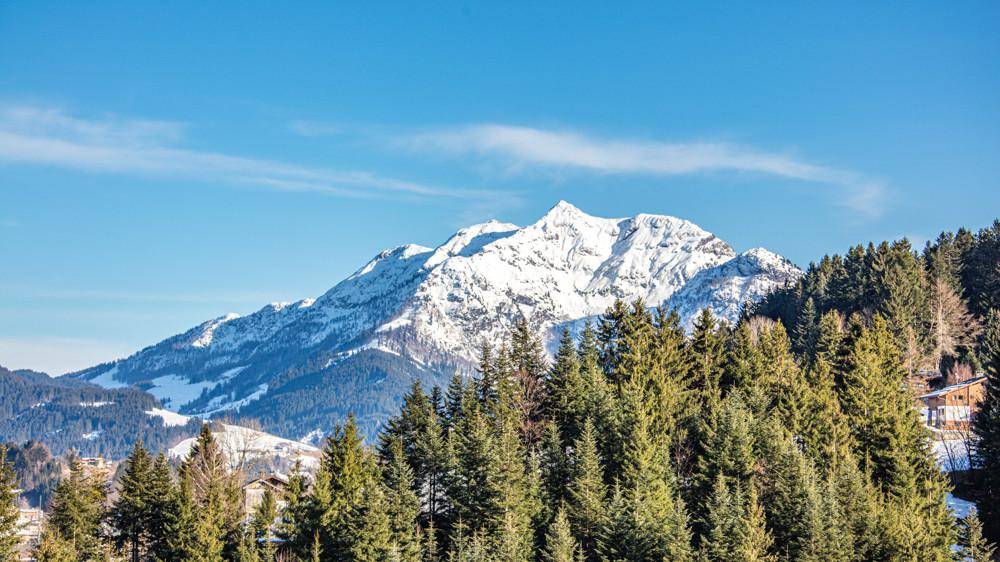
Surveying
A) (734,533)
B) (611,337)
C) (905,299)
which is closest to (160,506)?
(611,337)

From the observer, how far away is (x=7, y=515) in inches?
2425

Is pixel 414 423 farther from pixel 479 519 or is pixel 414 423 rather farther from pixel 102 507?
pixel 102 507

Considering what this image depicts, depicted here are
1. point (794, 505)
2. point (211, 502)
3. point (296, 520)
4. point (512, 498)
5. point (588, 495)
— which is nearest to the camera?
point (794, 505)

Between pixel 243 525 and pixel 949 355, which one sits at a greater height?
pixel 949 355

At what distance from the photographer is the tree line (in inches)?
2335

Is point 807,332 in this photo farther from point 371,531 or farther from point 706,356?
point 371,531

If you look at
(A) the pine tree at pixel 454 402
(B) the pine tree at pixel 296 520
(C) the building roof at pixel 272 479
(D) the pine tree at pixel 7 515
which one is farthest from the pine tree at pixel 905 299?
(D) the pine tree at pixel 7 515

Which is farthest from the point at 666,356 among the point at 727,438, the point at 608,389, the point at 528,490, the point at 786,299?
the point at 786,299

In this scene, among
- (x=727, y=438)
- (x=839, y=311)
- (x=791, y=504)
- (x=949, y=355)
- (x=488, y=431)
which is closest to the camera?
(x=791, y=504)

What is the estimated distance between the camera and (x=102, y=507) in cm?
7931

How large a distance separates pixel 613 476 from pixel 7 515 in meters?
47.3

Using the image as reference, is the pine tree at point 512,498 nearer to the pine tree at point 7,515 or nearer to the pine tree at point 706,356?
the pine tree at point 706,356

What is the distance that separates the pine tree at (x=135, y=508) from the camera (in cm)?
7888

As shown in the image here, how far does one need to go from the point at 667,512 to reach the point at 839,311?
75.1 meters
